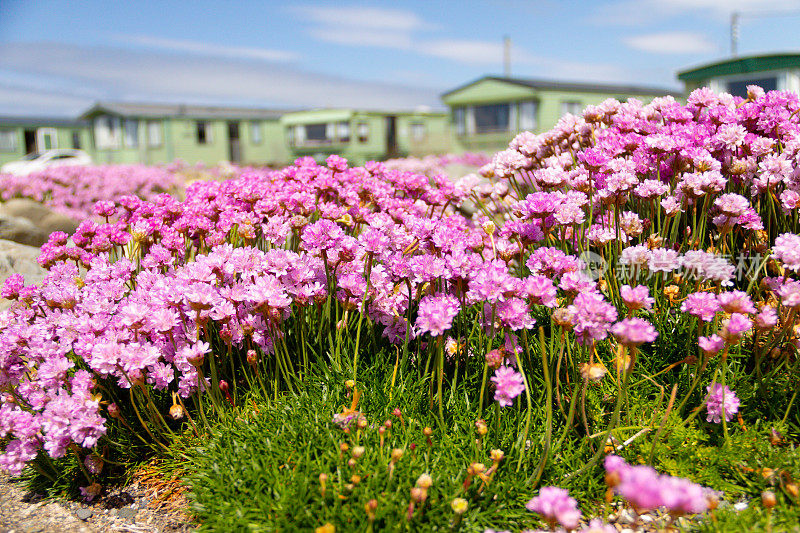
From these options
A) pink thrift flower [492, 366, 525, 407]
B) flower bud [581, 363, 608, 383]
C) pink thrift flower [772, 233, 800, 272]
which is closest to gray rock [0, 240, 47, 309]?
pink thrift flower [492, 366, 525, 407]

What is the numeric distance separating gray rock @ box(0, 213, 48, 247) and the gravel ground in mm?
5662

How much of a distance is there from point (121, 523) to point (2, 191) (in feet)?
44.8

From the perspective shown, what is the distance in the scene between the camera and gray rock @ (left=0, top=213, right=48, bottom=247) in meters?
7.48

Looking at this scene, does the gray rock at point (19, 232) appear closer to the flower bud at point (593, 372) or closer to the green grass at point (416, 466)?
the green grass at point (416, 466)

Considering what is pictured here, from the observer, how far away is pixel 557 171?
3.64 metres

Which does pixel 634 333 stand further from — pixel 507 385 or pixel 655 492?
pixel 655 492

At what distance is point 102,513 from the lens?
2.83 meters

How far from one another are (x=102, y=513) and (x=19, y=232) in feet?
20.7

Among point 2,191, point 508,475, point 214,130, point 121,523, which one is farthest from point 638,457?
point 214,130

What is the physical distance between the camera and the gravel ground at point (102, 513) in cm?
269

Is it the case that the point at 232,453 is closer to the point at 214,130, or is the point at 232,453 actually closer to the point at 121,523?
the point at 121,523

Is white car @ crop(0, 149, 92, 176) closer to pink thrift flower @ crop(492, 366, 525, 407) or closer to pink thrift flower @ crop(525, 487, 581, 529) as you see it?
pink thrift flower @ crop(492, 366, 525, 407)

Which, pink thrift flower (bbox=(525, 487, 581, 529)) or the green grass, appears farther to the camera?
the green grass

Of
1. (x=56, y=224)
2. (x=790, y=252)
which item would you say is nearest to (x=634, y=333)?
(x=790, y=252)
